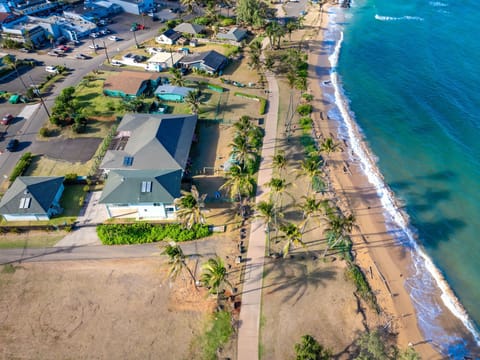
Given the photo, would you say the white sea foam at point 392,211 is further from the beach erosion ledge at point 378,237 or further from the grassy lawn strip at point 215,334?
the grassy lawn strip at point 215,334

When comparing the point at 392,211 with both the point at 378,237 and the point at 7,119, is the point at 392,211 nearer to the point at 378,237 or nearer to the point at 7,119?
the point at 378,237

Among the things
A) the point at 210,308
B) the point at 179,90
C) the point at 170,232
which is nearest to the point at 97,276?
the point at 170,232

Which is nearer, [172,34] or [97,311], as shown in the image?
[97,311]

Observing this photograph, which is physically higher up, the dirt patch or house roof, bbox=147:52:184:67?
house roof, bbox=147:52:184:67

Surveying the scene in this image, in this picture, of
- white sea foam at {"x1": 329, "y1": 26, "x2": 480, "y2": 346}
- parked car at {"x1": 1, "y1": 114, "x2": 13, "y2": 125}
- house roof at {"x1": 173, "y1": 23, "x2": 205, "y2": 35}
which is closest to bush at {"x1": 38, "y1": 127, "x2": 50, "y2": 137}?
parked car at {"x1": 1, "y1": 114, "x2": 13, "y2": 125}

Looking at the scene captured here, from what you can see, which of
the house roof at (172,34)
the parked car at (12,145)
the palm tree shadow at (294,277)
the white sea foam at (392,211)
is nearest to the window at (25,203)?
the parked car at (12,145)

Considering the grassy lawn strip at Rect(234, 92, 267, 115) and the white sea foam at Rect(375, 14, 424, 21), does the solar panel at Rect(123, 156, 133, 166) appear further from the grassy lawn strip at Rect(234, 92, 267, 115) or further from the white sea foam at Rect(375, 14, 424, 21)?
the white sea foam at Rect(375, 14, 424, 21)

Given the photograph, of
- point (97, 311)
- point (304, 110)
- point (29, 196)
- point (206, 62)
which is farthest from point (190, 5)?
point (97, 311)
